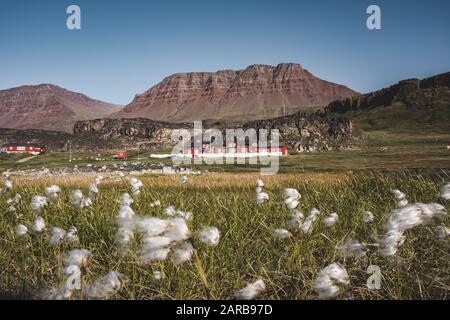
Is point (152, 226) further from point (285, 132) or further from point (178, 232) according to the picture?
point (285, 132)

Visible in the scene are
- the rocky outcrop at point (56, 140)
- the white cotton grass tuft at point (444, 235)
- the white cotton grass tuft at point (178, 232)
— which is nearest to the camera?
the white cotton grass tuft at point (178, 232)

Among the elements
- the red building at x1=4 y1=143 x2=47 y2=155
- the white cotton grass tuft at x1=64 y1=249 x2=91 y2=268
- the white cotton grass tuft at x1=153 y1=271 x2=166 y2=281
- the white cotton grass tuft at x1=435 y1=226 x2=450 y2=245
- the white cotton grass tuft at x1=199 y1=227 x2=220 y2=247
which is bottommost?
the red building at x1=4 y1=143 x2=47 y2=155

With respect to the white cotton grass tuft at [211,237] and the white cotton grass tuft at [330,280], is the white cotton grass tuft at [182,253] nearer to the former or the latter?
the white cotton grass tuft at [211,237]

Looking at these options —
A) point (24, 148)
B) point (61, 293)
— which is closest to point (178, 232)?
point (61, 293)

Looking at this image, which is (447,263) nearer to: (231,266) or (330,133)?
(231,266)

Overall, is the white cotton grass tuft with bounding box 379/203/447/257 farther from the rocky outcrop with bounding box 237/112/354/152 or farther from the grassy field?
the rocky outcrop with bounding box 237/112/354/152

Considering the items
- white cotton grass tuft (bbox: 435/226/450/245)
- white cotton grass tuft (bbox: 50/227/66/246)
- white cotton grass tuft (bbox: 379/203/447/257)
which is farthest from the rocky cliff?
white cotton grass tuft (bbox: 379/203/447/257)

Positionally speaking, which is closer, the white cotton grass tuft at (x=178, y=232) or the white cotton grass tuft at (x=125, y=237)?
the white cotton grass tuft at (x=178, y=232)

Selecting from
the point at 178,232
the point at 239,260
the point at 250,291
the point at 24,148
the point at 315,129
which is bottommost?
the point at 24,148

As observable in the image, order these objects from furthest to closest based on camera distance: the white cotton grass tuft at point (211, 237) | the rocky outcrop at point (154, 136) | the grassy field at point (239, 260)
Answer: the rocky outcrop at point (154, 136)
the grassy field at point (239, 260)
the white cotton grass tuft at point (211, 237)

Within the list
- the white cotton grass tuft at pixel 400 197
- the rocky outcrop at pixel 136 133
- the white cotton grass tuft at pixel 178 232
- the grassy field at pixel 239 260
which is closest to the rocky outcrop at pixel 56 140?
the rocky outcrop at pixel 136 133

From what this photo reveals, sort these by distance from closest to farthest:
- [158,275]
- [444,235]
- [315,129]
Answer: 1. [158,275]
2. [444,235]
3. [315,129]
